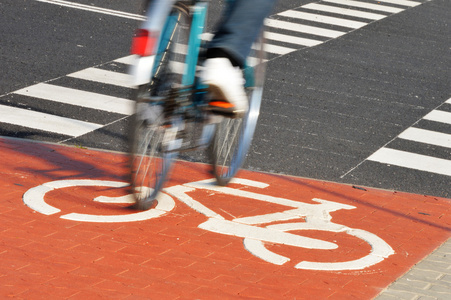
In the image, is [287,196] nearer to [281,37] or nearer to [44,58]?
[44,58]

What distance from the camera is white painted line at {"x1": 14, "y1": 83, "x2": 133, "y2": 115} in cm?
879

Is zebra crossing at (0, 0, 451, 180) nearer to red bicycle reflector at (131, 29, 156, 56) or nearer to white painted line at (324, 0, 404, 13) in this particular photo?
red bicycle reflector at (131, 29, 156, 56)

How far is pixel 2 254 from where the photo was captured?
4434mm

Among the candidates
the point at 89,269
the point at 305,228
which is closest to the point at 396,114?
the point at 305,228

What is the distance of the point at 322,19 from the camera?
15867 millimetres

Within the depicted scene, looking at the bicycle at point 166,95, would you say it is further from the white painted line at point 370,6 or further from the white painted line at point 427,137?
the white painted line at point 370,6

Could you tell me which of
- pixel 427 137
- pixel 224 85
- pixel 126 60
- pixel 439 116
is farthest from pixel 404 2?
pixel 224 85

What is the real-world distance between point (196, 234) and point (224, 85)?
38.1 inches

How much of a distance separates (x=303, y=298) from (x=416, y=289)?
2.43 ft

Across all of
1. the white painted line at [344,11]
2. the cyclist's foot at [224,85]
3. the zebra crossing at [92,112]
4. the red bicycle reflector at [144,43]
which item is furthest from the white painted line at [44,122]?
the white painted line at [344,11]

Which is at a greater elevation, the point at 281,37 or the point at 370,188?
the point at 281,37

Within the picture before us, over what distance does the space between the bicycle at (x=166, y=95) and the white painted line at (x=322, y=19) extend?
34.7 ft

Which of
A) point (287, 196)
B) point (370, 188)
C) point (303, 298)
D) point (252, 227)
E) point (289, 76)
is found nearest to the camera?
point (303, 298)

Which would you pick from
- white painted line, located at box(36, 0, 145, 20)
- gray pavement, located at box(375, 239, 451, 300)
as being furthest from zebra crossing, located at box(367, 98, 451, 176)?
white painted line, located at box(36, 0, 145, 20)
